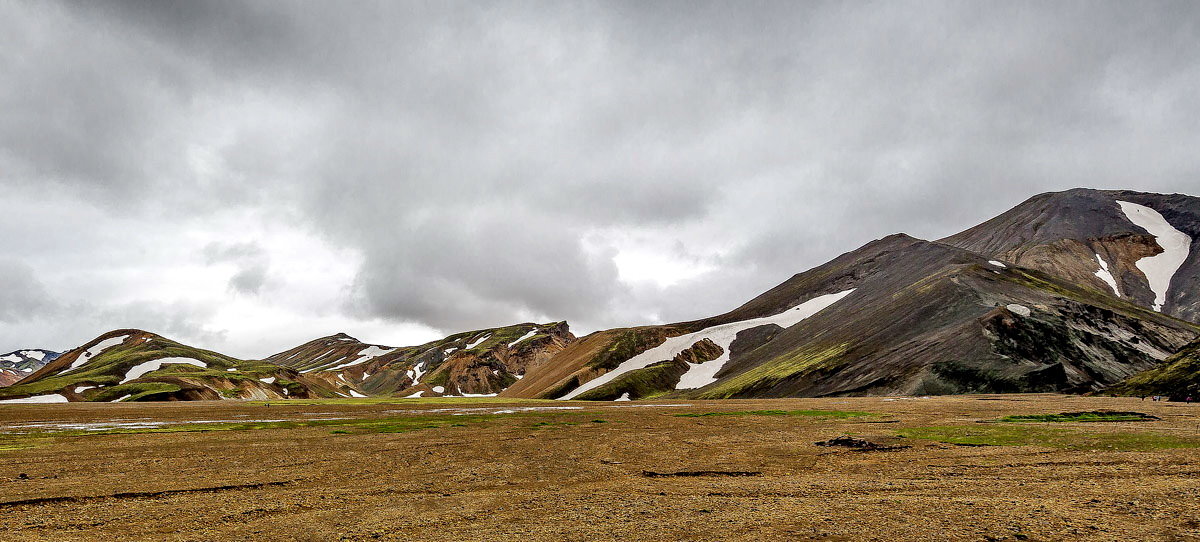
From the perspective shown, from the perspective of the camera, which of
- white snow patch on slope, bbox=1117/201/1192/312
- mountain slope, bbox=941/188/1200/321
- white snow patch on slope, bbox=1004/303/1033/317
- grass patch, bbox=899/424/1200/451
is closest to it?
grass patch, bbox=899/424/1200/451

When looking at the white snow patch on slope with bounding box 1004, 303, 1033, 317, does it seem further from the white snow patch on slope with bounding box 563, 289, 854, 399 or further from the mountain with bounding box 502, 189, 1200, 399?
the white snow patch on slope with bounding box 563, 289, 854, 399

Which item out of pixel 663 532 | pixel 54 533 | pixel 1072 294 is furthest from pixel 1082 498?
pixel 1072 294

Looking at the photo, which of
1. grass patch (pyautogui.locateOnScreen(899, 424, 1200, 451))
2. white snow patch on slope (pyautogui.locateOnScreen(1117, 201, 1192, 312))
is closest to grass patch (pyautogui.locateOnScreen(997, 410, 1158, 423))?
grass patch (pyautogui.locateOnScreen(899, 424, 1200, 451))

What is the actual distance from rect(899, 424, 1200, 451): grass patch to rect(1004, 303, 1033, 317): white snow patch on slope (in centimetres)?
7821

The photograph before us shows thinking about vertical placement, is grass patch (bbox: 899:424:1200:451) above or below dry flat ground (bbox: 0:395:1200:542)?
below

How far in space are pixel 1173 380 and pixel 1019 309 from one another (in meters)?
37.8

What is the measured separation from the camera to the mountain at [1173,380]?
180ft

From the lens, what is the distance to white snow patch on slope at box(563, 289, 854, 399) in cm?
14825

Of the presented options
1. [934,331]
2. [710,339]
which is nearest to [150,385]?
[710,339]

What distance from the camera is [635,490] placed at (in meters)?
16.7

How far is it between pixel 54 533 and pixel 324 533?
6.31m

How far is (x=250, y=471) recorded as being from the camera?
70.9 ft

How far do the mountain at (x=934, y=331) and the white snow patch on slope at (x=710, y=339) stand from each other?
0.59 meters

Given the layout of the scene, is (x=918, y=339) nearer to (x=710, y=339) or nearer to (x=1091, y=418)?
(x=1091, y=418)
